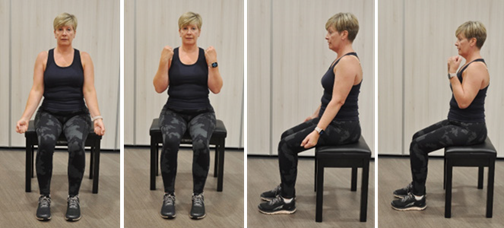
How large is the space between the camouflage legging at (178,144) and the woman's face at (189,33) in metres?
0.40

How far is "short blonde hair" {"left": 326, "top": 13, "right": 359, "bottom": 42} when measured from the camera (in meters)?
4.17

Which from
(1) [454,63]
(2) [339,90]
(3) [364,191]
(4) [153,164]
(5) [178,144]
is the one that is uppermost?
(1) [454,63]

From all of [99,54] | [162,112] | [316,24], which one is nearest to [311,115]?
[316,24]

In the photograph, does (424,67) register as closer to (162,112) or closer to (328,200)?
(328,200)

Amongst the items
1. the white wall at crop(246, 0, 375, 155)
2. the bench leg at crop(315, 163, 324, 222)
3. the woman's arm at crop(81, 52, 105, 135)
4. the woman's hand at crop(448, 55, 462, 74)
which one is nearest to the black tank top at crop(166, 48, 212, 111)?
the white wall at crop(246, 0, 375, 155)

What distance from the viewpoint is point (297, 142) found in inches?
170

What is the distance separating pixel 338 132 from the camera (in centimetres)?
427

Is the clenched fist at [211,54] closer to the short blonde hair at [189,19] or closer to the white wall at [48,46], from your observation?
the short blonde hair at [189,19]

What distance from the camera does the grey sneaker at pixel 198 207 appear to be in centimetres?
416

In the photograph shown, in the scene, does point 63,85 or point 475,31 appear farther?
point 475,31

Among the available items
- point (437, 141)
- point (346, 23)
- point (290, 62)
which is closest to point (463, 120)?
point (437, 141)

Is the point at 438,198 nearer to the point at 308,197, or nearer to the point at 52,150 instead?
the point at 308,197

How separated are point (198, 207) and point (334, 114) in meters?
0.87

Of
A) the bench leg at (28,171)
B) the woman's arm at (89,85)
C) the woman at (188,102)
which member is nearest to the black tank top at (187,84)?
the woman at (188,102)
